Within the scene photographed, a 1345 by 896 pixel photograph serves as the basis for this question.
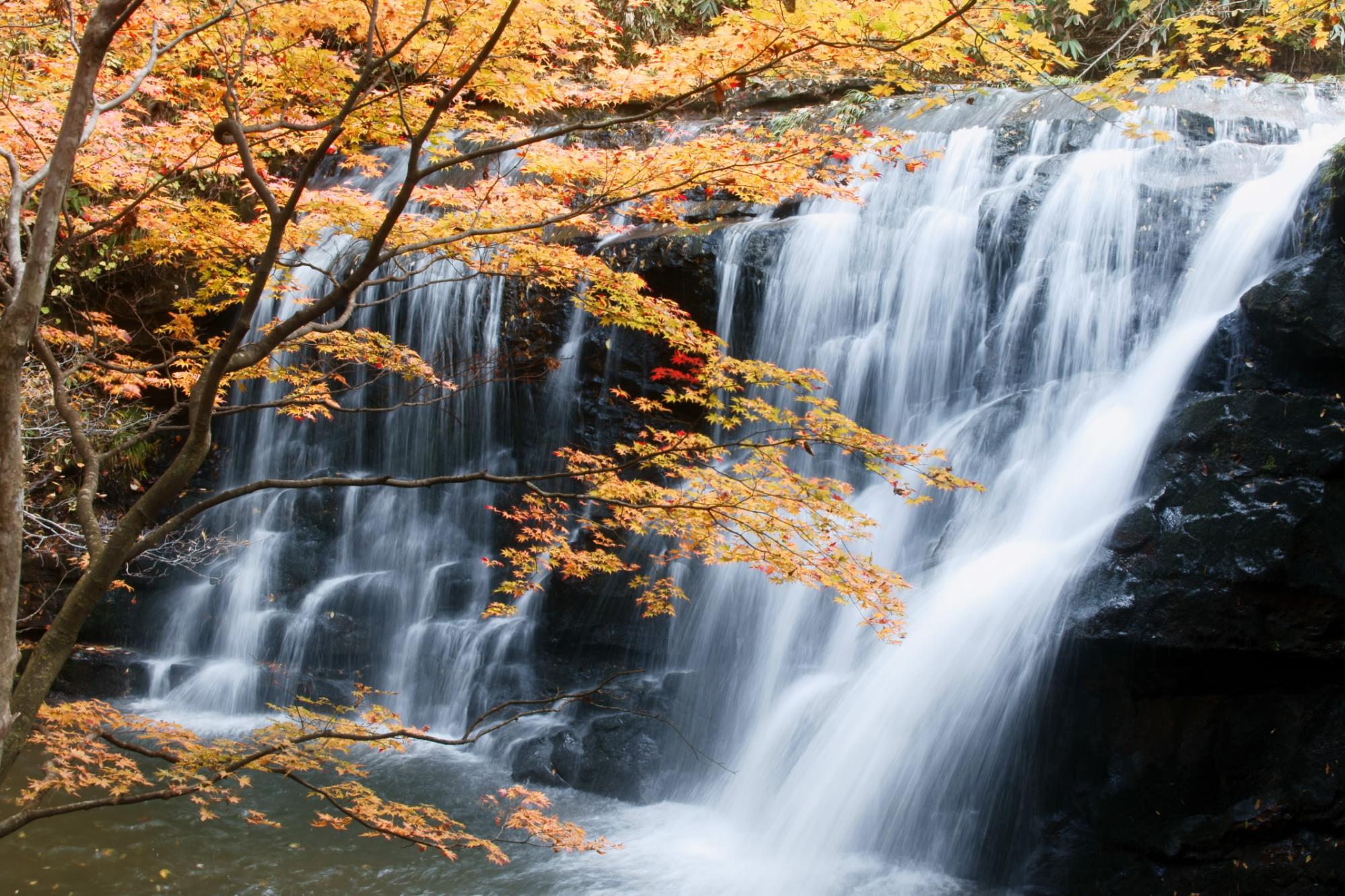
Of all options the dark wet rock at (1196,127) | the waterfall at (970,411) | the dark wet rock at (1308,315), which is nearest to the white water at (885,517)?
the waterfall at (970,411)

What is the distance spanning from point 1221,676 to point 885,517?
11.8ft

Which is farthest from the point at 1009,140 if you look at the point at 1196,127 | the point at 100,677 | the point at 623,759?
the point at 100,677

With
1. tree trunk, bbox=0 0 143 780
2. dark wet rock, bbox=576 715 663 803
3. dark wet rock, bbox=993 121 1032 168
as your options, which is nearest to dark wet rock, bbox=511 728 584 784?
dark wet rock, bbox=576 715 663 803

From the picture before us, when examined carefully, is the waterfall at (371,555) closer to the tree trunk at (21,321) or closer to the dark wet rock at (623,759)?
the dark wet rock at (623,759)

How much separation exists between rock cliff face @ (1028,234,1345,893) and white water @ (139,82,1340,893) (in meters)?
0.38

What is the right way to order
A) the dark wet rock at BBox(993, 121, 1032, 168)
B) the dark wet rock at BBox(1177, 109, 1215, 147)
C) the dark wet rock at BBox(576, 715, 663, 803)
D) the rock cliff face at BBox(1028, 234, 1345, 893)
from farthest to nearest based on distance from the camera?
the dark wet rock at BBox(993, 121, 1032, 168) < the dark wet rock at BBox(1177, 109, 1215, 147) < the dark wet rock at BBox(576, 715, 663, 803) < the rock cliff face at BBox(1028, 234, 1345, 893)

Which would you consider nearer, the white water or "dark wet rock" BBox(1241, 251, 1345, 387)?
"dark wet rock" BBox(1241, 251, 1345, 387)

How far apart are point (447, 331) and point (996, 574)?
8007 mm

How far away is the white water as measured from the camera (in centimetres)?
681

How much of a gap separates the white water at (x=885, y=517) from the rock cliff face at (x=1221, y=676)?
0.38m

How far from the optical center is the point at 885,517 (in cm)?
926

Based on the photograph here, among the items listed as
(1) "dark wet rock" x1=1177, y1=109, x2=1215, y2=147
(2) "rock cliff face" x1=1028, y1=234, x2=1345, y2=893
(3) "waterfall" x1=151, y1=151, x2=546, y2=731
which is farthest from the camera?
(3) "waterfall" x1=151, y1=151, x2=546, y2=731

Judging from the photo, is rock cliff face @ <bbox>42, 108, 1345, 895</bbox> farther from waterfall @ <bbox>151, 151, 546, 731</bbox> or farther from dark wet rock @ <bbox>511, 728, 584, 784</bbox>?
waterfall @ <bbox>151, 151, 546, 731</bbox>

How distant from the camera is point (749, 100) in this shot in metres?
14.8
